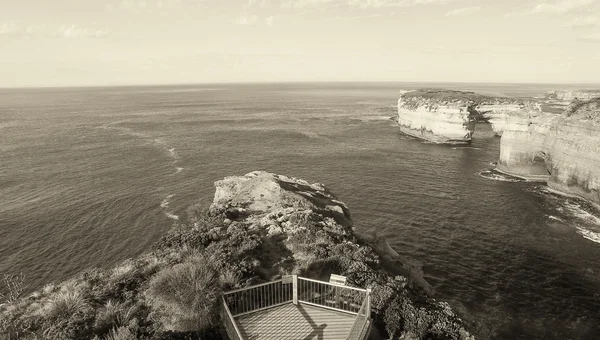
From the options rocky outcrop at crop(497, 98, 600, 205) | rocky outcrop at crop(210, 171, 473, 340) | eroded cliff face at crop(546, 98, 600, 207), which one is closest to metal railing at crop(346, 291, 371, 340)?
rocky outcrop at crop(210, 171, 473, 340)

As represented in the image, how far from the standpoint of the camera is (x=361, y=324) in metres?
14.6

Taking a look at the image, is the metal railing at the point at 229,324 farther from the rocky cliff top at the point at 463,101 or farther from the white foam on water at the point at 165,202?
the rocky cliff top at the point at 463,101

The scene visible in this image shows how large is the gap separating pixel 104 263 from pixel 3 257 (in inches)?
→ 407

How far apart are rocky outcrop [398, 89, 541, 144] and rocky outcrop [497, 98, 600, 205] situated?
76.5 feet

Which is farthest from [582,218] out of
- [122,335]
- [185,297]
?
[122,335]

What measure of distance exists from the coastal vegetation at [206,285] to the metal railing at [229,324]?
0.46m

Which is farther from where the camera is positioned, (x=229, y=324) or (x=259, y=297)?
(x=259, y=297)

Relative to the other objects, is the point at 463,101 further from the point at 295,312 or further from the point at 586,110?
the point at 295,312

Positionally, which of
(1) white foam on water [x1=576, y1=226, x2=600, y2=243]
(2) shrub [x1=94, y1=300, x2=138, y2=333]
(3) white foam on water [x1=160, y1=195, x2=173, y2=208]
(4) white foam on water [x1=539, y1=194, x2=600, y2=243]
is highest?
(2) shrub [x1=94, y1=300, x2=138, y2=333]

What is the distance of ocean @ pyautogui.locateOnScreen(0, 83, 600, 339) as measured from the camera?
29.1 m

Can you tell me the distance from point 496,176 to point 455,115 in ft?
95.9

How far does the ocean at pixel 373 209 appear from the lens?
2911 centimetres

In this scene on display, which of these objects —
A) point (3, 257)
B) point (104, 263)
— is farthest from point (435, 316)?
point (3, 257)

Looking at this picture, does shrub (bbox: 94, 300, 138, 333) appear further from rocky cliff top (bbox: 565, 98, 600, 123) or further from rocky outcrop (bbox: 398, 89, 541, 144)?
rocky outcrop (bbox: 398, 89, 541, 144)
